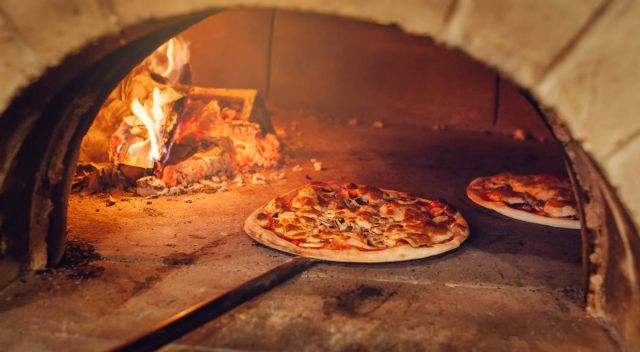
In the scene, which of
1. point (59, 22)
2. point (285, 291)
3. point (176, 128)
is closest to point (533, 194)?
point (285, 291)

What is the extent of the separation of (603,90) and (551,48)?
0.78ft

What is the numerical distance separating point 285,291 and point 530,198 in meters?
2.32

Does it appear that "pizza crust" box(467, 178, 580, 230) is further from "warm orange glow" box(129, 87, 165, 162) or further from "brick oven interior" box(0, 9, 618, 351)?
"warm orange glow" box(129, 87, 165, 162)

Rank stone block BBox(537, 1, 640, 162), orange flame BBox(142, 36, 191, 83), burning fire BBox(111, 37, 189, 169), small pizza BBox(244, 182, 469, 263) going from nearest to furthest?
stone block BBox(537, 1, 640, 162) → small pizza BBox(244, 182, 469, 263) → burning fire BBox(111, 37, 189, 169) → orange flame BBox(142, 36, 191, 83)

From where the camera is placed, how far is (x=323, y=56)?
793 centimetres

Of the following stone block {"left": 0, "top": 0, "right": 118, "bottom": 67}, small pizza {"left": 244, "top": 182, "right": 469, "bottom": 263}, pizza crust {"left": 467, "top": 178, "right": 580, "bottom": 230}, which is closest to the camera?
stone block {"left": 0, "top": 0, "right": 118, "bottom": 67}

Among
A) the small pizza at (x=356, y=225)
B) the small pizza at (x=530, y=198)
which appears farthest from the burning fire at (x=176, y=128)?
the small pizza at (x=530, y=198)

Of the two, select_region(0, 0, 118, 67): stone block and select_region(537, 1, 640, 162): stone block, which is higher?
select_region(0, 0, 118, 67): stone block

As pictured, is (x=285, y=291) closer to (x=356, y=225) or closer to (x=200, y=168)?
(x=356, y=225)

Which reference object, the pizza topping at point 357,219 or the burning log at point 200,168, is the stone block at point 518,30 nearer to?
the pizza topping at point 357,219

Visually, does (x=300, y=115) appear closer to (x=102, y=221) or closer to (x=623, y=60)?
(x=102, y=221)

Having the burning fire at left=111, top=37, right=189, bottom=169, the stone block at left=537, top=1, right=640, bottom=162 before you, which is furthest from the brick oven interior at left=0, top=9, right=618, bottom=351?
the stone block at left=537, top=1, right=640, bottom=162

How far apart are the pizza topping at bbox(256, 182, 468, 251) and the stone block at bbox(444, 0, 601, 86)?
1.60 meters

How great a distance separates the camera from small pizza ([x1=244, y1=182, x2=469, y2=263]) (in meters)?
3.40
